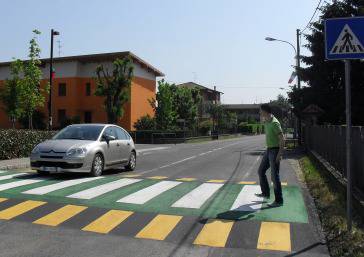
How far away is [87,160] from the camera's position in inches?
530

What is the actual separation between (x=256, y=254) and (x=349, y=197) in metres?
1.63

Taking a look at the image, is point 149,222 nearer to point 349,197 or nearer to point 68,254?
point 68,254

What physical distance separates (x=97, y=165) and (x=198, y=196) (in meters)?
4.56

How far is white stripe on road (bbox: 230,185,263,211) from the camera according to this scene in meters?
8.99

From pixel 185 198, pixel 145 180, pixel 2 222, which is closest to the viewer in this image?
pixel 2 222

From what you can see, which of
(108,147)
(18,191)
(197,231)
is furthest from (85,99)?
(197,231)

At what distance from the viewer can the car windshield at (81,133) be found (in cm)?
Result: 1448

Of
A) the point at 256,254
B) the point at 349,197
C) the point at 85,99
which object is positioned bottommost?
the point at 256,254

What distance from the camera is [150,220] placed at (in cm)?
786

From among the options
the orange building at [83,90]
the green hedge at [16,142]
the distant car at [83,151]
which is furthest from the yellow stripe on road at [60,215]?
the orange building at [83,90]

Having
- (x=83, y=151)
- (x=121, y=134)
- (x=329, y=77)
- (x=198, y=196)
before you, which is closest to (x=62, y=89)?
(x=329, y=77)

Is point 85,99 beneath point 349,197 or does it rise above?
above

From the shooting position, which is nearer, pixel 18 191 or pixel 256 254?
pixel 256 254

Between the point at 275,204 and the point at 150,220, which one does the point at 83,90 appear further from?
the point at 150,220
